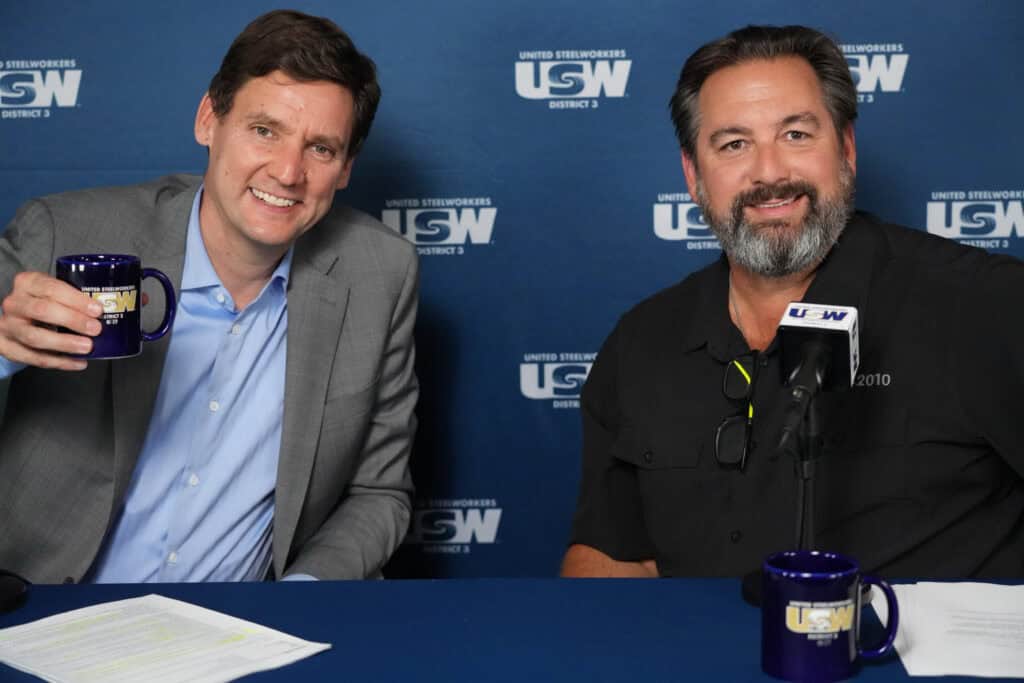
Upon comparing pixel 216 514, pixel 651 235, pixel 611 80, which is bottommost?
pixel 216 514

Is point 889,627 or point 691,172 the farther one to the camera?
point 691,172

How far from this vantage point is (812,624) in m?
1.22

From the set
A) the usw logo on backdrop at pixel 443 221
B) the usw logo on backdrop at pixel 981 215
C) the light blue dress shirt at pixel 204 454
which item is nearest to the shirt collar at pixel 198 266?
the light blue dress shirt at pixel 204 454

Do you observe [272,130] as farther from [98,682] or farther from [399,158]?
[98,682]

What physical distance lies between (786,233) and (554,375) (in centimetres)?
90

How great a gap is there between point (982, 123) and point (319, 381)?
163cm

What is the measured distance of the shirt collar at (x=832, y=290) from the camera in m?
2.02

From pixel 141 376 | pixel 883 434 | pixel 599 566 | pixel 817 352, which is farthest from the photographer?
pixel 599 566

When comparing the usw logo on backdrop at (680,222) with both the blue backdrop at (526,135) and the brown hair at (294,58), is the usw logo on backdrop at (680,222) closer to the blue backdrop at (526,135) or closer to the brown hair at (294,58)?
the blue backdrop at (526,135)

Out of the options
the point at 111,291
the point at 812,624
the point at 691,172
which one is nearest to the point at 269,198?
the point at 111,291

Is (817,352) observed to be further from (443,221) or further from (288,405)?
A: (443,221)

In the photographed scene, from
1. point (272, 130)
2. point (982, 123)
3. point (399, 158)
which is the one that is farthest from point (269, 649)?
point (982, 123)

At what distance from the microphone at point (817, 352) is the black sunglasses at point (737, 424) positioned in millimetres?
581

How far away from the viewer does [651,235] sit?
2.75 metres
